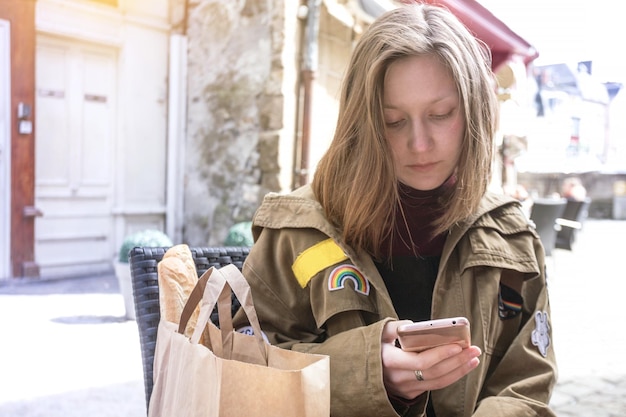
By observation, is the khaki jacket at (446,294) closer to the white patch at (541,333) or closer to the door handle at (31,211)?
the white patch at (541,333)

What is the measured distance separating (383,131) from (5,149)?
16.8ft

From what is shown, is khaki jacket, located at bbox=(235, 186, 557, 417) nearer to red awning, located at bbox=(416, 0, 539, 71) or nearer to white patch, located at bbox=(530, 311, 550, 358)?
white patch, located at bbox=(530, 311, 550, 358)

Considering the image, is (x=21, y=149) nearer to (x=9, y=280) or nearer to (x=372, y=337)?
(x=9, y=280)

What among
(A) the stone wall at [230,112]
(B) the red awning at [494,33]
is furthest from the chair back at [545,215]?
(A) the stone wall at [230,112]

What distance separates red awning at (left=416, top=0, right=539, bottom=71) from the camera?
4977mm

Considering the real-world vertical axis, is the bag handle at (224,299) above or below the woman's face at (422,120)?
below

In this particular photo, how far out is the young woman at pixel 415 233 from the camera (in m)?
1.26

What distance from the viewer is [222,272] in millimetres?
1010

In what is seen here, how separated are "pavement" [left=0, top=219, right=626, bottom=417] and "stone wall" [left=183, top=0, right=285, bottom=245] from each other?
135 cm

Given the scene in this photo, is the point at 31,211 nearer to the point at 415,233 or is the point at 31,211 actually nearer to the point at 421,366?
the point at 415,233

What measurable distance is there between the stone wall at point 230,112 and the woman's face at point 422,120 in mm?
4180

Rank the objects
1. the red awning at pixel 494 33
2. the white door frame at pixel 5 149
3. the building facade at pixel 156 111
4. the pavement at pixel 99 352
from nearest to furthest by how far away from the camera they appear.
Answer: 1. the pavement at pixel 99 352
2. the red awning at pixel 494 33
3. the white door frame at pixel 5 149
4. the building facade at pixel 156 111

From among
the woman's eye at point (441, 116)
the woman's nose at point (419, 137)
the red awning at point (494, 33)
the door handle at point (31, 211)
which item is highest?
the red awning at point (494, 33)

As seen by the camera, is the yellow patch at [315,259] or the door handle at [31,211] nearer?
the yellow patch at [315,259]
